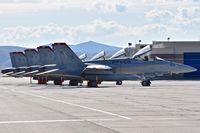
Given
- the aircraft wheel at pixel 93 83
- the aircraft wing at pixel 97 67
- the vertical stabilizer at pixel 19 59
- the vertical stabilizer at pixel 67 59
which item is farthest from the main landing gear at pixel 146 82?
the vertical stabilizer at pixel 19 59

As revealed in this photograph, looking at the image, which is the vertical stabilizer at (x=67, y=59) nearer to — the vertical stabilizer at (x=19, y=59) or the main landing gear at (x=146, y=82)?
the main landing gear at (x=146, y=82)

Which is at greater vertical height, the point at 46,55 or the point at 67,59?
the point at 46,55

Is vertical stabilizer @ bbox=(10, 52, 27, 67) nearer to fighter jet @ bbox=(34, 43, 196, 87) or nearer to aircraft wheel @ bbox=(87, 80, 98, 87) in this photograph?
fighter jet @ bbox=(34, 43, 196, 87)

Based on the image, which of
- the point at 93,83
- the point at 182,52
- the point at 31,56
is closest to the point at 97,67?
the point at 93,83

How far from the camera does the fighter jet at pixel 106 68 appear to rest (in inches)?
2138

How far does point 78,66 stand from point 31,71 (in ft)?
33.8

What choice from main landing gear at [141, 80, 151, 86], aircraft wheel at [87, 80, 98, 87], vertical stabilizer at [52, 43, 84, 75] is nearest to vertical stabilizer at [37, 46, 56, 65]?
vertical stabilizer at [52, 43, 84, 75]

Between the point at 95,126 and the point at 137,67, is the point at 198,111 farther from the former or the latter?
the point at 137,67

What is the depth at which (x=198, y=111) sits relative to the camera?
21.8 m

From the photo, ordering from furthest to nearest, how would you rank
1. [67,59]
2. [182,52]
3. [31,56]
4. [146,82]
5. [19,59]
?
1. [182,52]
2. [19,59]
3. [31,56]
4. [67,59]
5. [146,82]

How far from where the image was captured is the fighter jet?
54312 mm

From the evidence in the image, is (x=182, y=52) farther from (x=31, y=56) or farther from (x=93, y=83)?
(x=93, y=83)

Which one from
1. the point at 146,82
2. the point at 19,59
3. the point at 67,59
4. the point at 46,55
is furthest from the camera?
the point at 19,59

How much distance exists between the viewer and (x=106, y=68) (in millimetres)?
54250
